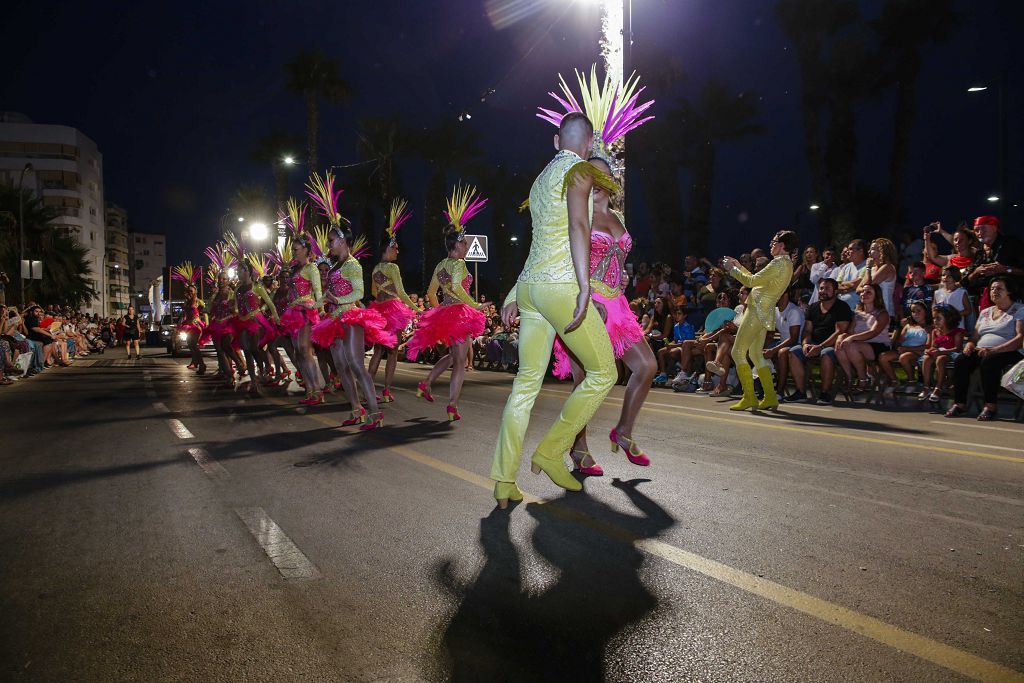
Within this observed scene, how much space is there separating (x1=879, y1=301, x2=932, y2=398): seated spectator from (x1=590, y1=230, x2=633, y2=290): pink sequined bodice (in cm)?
665

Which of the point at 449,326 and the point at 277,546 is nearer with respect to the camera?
the point at 277,546

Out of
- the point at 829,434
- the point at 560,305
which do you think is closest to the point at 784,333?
the point at 829,434

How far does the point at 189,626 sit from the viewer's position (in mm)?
3025

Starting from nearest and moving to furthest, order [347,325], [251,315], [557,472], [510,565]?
[510,565] → [557,472] → [347,325] → [251,315]

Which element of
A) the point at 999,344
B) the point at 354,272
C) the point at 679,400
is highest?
the point at 354,272

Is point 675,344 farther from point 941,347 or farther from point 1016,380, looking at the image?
point 1016,380

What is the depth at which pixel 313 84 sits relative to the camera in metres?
40.8

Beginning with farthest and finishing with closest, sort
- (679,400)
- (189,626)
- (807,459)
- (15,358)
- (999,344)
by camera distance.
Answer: (15,358) → (679,400) → (999,344) → (807,459) → (189,626)

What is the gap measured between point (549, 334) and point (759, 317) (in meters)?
5.66

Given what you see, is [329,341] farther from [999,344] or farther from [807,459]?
[999,344]

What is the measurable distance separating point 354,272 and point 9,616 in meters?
6.02

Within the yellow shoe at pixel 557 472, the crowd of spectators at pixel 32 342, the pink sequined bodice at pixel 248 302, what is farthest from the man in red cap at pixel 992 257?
the crowd of spectators at pixel 32 342

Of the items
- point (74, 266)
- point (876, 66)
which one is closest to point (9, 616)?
point (876, 66)

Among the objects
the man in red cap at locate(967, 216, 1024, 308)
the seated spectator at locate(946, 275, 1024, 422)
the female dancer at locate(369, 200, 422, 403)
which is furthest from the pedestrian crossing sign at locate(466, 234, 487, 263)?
the seated spectator at locate(946, 275, 1024, 422)
